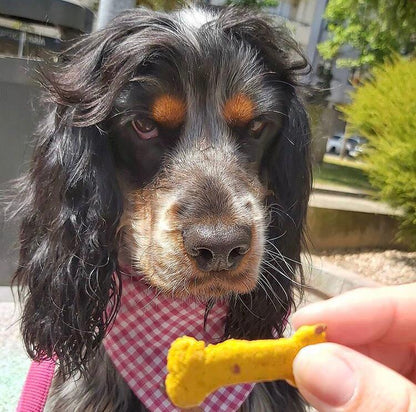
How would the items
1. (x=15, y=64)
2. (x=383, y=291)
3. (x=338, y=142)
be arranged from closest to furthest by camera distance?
(x=383, y=291) < (x=15, y=64) < (x=338, y=142)

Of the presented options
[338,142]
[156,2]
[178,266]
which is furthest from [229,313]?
[338,142]

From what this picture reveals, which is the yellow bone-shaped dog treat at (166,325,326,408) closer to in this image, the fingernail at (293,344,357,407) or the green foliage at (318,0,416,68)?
the fingernail at (293,344,357,407)

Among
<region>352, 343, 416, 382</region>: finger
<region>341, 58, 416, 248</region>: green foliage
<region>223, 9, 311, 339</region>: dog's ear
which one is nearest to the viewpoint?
<region>352, 343, 416, 382</region>: finger

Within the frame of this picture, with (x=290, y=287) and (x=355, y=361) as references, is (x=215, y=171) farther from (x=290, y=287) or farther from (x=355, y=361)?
(x=355, y=361)

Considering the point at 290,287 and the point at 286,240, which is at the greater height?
the point at 286,240

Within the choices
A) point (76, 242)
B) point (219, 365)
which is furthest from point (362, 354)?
point (76, 242)

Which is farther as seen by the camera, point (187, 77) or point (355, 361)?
point (187, 77)

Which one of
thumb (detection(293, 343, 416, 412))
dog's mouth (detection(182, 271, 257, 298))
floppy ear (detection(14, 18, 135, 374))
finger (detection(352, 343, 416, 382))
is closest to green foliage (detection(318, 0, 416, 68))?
floppy ear (detection(14, 18, 135, 374))
